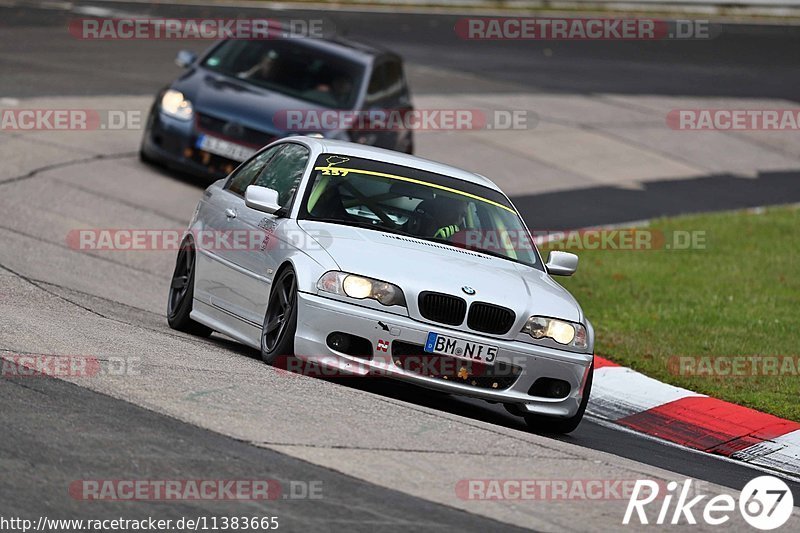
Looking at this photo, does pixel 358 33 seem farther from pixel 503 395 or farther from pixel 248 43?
pixel 503 395

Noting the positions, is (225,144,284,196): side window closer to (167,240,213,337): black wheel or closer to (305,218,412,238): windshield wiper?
(167,240,213,337): black wheel

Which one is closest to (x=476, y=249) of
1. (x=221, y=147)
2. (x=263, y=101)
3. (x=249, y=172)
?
(x=249, y=172)

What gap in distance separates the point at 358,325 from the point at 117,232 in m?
6.30

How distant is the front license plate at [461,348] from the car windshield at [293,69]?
30.1 ft

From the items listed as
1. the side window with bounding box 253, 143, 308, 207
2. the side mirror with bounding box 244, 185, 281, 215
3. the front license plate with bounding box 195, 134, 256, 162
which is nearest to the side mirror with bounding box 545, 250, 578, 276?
the side window with bounding box 253, 143, 308, 207

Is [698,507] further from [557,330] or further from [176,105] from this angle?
[176,105]

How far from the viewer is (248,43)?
17984 mm

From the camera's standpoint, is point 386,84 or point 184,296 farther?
point 386,84

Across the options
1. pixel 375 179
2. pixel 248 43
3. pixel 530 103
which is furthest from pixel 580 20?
pixel 375 179

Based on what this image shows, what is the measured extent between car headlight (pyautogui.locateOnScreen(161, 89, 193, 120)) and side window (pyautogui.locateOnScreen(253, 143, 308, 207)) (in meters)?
6.32

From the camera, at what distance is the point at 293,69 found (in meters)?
17.7

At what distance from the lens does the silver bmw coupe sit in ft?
27.7

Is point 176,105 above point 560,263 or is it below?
below

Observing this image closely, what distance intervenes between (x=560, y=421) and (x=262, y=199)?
2.28 metres
